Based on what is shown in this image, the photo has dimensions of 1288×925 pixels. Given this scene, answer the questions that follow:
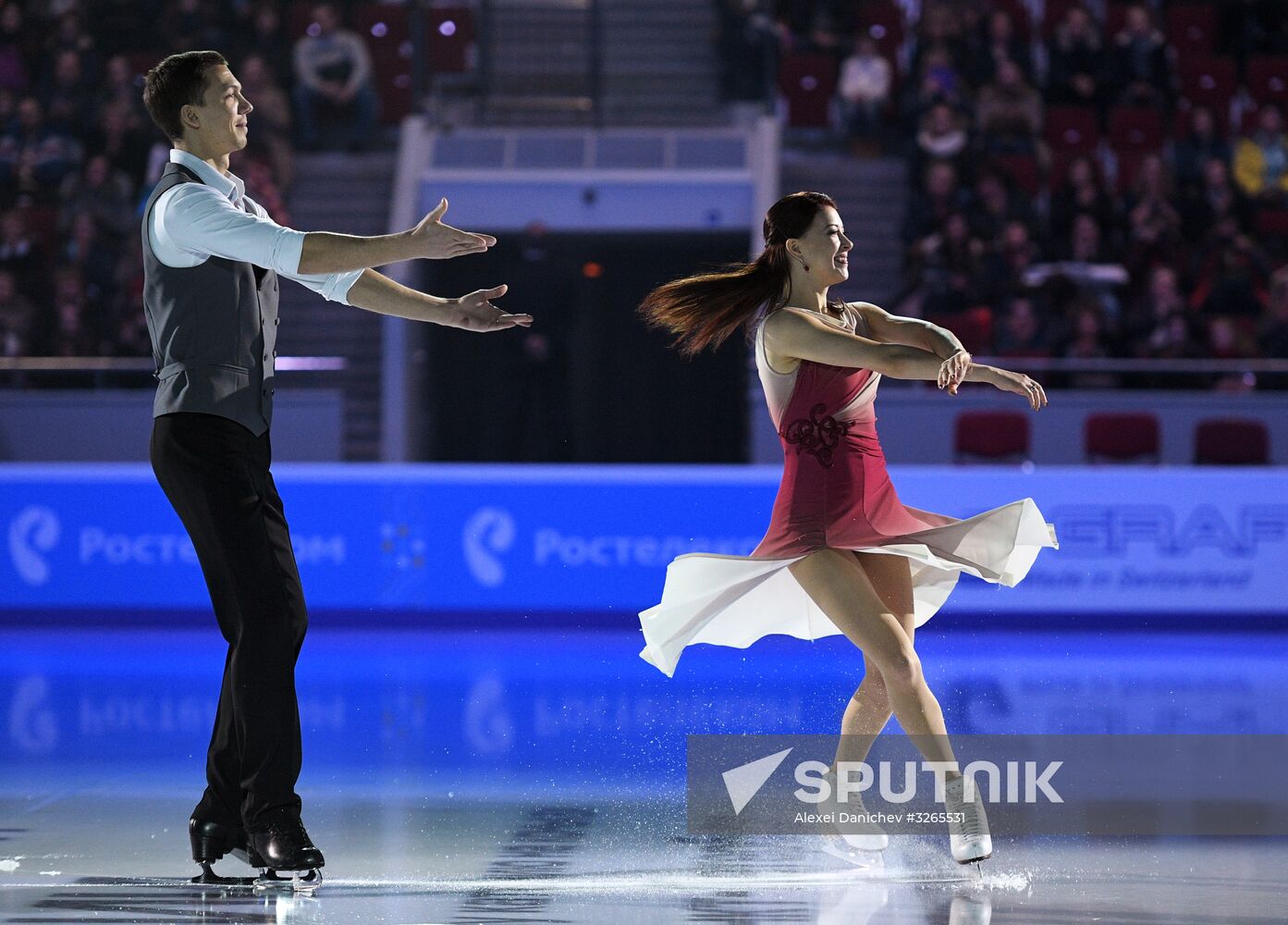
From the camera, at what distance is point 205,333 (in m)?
3.81

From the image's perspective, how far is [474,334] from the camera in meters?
14.0

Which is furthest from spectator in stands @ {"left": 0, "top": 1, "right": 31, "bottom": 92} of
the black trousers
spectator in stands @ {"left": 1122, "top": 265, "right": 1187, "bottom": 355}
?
the black trousers

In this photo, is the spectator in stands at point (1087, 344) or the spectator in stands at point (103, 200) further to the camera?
the spectator in stands at point (103, 200)

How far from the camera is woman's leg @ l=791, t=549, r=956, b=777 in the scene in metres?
4.06

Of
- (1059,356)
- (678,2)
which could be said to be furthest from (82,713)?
(678,2)

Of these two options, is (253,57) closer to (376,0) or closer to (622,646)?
(376,0)

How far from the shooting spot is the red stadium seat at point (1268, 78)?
46.5 feet

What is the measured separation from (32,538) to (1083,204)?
7.71m

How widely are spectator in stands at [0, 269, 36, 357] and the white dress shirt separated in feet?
29.1

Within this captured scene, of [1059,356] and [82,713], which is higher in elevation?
[1059,356]

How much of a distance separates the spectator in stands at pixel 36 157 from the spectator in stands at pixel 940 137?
22.3 feet

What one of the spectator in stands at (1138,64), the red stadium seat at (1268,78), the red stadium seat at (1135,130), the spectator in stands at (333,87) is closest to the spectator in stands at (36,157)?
the spectator in stands at (333,87)

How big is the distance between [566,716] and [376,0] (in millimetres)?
10068

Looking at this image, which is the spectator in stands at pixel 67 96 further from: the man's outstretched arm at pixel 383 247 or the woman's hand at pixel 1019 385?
the woman's hand at pixel 1019 385
